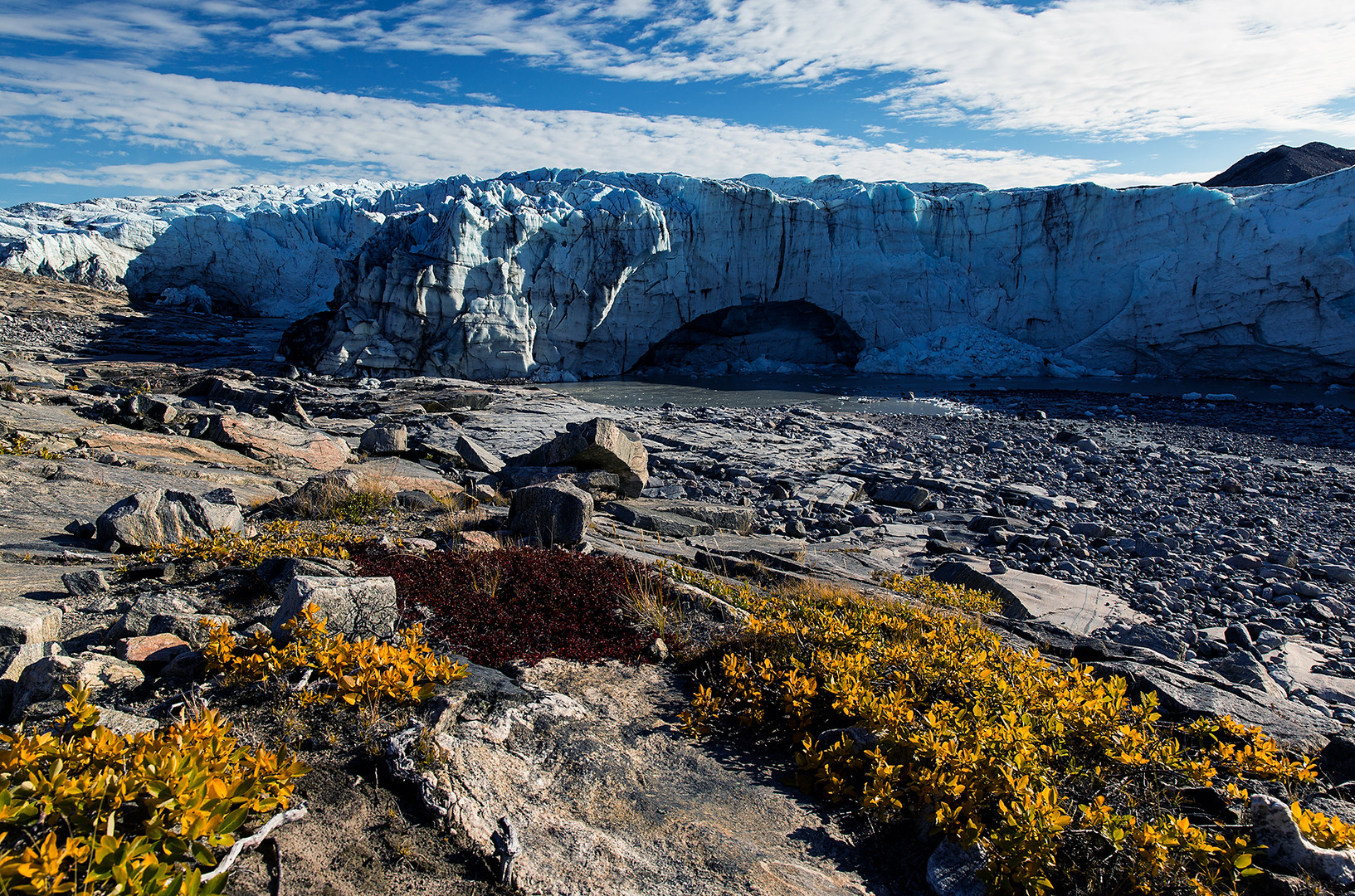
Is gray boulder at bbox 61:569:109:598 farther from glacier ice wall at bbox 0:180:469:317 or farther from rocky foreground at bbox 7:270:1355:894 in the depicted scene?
glacier ice wall at bbox 0:180:469:317

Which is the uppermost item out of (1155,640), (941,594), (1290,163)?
(1290,163)

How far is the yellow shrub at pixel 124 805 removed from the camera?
4.82 ft

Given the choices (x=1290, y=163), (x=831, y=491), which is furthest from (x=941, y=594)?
(x=1290, y=163)

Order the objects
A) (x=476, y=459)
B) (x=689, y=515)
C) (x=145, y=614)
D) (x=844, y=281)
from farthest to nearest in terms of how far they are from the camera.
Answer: (x=844, y=281), (x=476, y=459), (x=689, y=515), (x=145, y=614)

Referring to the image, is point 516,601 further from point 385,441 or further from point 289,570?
point 385,441

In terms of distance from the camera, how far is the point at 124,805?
5.68 feet

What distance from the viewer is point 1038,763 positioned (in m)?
2.54

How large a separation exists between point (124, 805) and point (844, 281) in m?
36.8

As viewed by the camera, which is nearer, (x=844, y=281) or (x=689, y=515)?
(x=689, y=515)

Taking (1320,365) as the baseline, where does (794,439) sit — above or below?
below

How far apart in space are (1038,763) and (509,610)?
9.36 feet

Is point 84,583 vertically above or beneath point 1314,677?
above

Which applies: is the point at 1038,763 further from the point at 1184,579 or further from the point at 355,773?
the point at 1184,579

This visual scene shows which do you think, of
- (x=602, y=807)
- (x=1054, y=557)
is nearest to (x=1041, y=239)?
(x=1054, y=557)
